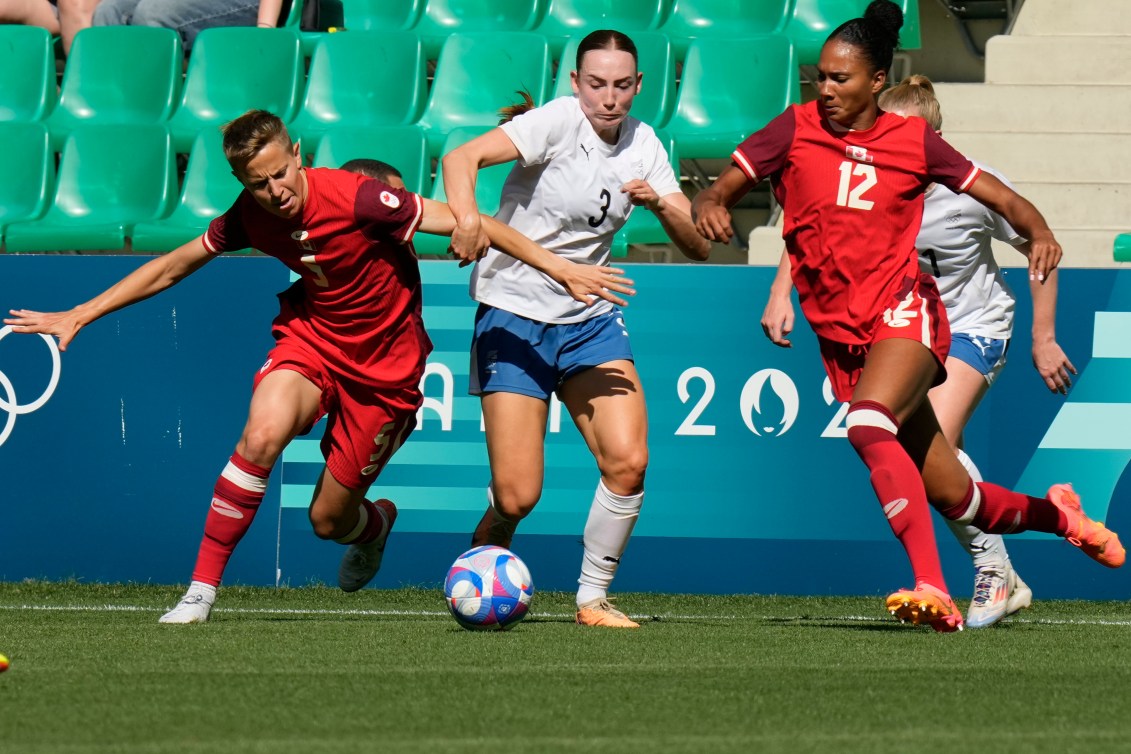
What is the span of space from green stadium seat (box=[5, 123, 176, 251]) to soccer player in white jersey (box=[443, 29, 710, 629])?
4448 millimetres

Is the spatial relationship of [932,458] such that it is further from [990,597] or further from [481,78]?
[481,78]

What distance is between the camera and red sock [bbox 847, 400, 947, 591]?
526 cm

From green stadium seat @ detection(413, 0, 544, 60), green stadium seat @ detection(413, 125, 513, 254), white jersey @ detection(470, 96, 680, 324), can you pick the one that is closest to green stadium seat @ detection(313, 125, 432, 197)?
green stadium seat @ detection(413, 125, 513, 254)

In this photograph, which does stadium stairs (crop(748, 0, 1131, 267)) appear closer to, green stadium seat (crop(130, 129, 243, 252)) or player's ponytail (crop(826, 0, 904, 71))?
green stadium seat (crop(130, 129, 243, 252))

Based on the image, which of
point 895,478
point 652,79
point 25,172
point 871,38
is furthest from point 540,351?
point 25,172

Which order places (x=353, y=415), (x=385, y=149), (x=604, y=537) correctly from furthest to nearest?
(x=385, y=149)
(x=353, y=415)
(x=604, y=537)

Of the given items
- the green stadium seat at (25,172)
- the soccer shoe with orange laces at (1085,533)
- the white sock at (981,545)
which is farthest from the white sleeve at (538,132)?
the green stadium seat at (25,172)

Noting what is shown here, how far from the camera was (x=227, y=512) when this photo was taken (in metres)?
5.93

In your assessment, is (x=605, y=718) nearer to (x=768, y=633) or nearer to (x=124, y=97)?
Result: (x=768, y=633)

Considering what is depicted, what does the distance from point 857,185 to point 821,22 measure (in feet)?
17.6

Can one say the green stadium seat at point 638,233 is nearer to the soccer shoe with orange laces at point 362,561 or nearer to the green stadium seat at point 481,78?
the green stadium seat at point 481,78

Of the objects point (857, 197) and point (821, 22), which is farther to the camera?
point (821, 22)

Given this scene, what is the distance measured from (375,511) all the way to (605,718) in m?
3.28

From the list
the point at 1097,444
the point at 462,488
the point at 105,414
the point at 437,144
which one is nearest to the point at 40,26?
the point at 437,144
